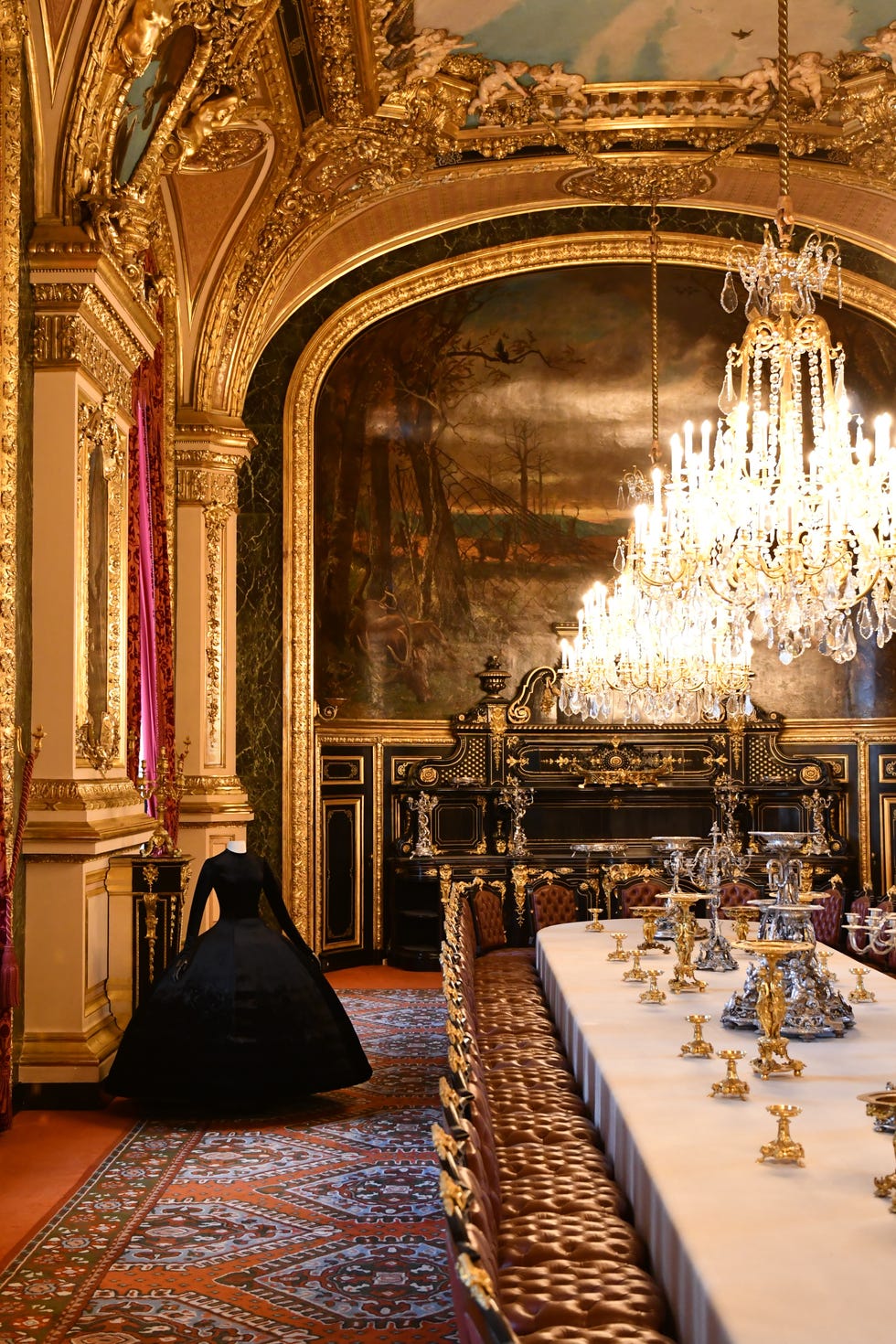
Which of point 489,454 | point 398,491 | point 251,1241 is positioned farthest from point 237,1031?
point 489,454

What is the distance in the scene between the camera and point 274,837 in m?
13.1

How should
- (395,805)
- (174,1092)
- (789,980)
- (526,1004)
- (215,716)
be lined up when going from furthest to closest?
1. (395,805)
2. (215,716)
3. (526,1004)
4. (174,1092)
5. (789,980)

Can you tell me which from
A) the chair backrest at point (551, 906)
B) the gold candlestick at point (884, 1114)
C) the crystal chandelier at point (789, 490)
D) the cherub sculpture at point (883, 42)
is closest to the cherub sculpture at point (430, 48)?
the cherub sculpture at point (883, 42)

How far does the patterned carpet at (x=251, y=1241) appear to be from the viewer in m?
4.53

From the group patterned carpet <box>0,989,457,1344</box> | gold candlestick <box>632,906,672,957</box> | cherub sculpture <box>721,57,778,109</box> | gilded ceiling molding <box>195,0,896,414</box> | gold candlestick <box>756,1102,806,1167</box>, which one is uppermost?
cherub sculpture <box>721,57,778,109</box>

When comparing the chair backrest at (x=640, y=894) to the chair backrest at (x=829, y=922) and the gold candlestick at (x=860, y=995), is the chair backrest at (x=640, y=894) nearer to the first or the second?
the chair backrest at (x=829, y=922)

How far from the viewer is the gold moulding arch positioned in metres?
13.3

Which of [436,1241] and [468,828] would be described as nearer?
[436,1241]

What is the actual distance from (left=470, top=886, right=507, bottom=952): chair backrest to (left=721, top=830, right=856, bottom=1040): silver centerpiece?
15.3 feet

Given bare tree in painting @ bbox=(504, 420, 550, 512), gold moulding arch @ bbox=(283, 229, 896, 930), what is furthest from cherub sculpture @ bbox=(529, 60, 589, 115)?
bare tree in painting @ bbox=(504, 420, 550, 512)

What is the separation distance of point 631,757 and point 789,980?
9.14m

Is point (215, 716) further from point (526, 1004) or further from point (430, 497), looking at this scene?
point (526, 1004)

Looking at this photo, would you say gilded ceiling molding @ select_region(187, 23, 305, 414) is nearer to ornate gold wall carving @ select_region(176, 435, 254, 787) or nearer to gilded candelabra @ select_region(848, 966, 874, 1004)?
ornate gold wall carving @ select_region(176, 435, 254, 787)

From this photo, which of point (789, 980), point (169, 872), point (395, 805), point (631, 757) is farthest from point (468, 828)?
point (789, 980)
